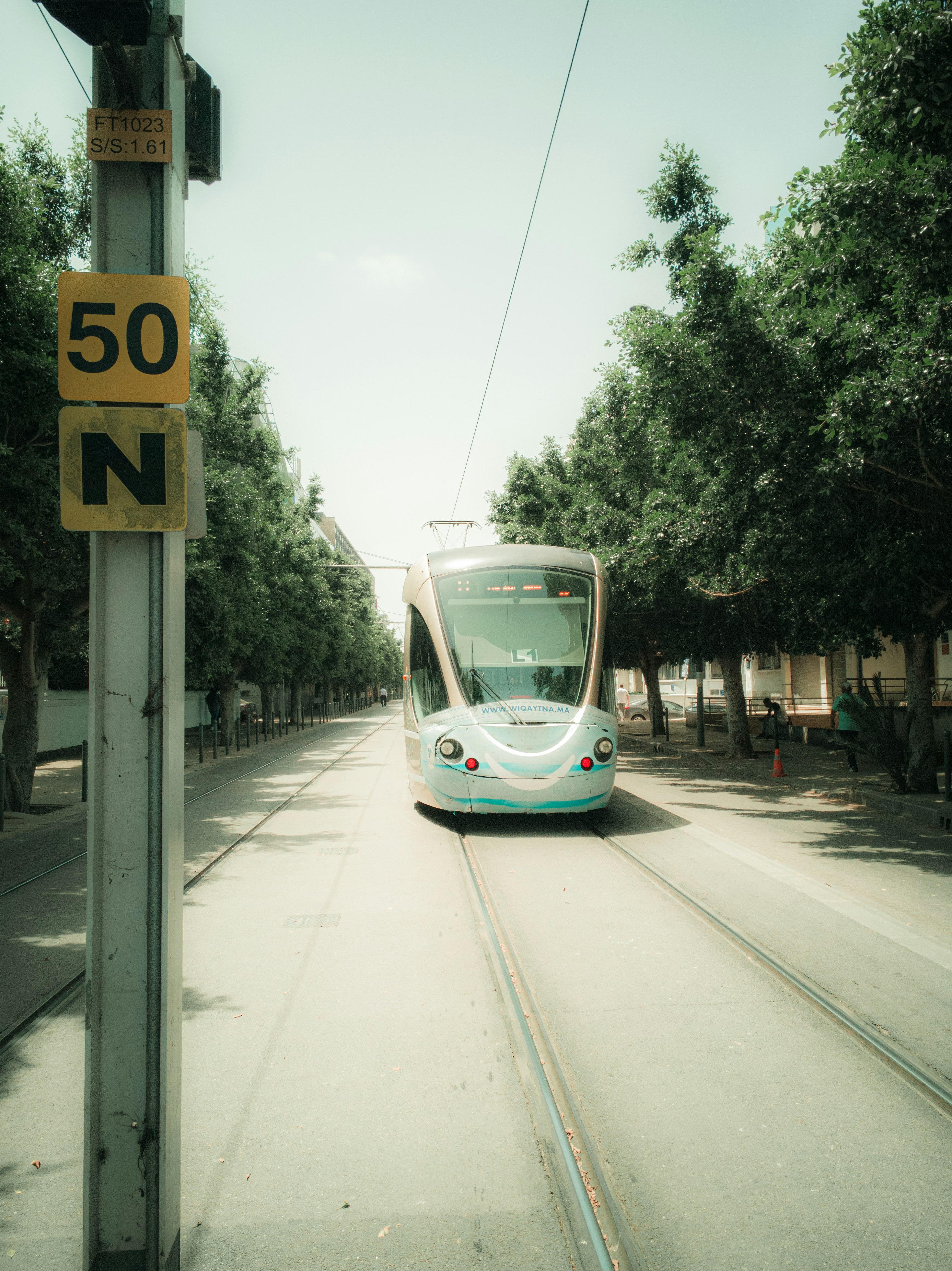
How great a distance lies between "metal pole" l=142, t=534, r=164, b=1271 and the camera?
2.51 metres

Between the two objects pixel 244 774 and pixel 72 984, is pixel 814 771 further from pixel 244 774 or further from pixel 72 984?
pixel 72 984

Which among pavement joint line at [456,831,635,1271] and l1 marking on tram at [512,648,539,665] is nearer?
pavement joint line at [456,831,635,1271]

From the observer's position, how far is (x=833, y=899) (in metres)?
7.53

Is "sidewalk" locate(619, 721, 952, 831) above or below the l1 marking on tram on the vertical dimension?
below

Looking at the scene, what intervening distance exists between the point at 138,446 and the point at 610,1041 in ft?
11.3

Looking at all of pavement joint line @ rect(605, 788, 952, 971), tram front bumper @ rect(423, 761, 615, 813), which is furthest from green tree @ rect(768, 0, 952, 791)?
tram front bumper @ rect(423, 761, 615, 813)

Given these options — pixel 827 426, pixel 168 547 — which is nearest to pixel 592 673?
pixel 827 426

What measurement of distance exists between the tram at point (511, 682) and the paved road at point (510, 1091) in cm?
261

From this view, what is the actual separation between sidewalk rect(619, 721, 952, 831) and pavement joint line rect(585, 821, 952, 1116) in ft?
21.6

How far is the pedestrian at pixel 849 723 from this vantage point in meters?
15.6

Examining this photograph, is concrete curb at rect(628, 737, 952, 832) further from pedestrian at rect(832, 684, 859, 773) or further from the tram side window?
the tram side window

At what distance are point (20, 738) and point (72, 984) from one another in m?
8.87

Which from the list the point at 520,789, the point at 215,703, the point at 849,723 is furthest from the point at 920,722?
the point at 215,703

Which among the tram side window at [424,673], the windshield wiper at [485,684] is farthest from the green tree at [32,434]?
the windshield wiper at [485,684]
